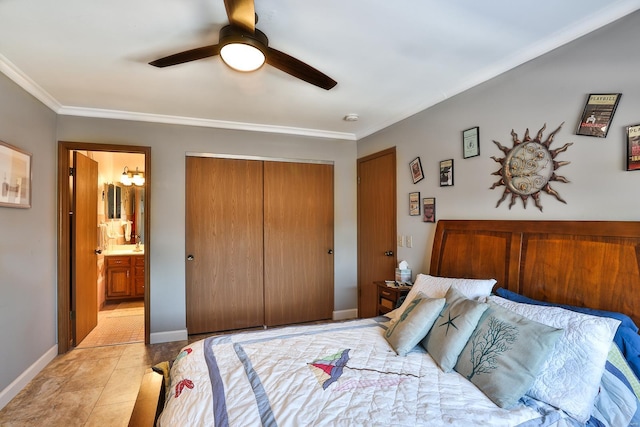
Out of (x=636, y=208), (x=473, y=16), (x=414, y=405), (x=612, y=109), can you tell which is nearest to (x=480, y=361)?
(x=414, y=405)

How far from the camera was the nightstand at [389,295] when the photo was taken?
9.29ft

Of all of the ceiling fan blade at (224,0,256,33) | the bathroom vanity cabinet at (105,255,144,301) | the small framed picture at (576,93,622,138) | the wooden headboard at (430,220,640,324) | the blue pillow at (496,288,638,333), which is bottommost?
the bathroom vanity cabinet at (105,255,144,301)

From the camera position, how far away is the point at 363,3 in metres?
1.66

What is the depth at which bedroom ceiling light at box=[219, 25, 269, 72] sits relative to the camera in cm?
164

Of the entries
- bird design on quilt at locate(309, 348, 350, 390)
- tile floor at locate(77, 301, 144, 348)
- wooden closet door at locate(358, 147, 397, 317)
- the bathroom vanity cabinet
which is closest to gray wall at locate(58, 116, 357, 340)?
tile floor at locate(77, 301, 144, 348)

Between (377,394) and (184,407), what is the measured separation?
0.75 metres

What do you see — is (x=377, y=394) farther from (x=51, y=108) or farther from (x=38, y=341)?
(x=51, y=108)

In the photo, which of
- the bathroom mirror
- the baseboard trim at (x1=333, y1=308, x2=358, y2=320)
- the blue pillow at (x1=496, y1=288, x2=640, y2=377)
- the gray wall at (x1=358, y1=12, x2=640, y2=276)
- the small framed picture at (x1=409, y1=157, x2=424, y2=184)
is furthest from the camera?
the bathroom mirror

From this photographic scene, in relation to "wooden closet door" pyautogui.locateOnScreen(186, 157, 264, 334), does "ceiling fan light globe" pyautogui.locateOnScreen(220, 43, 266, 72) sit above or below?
above

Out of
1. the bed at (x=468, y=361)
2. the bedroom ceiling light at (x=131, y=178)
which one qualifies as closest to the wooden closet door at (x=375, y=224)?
the bed at (x=468, y=361)

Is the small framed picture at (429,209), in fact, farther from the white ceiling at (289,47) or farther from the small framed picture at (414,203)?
the white ceiling at (289,47)

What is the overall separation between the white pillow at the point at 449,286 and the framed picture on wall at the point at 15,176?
286 centimetres

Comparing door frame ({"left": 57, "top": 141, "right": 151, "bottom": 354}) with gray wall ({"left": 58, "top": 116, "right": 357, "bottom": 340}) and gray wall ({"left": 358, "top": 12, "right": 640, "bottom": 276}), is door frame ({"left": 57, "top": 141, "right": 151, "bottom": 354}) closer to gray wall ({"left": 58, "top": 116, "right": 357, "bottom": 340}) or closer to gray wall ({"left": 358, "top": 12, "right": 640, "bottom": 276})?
gray wall ({"left": 58, "top": 116, "right": 357, "bottom": 340})

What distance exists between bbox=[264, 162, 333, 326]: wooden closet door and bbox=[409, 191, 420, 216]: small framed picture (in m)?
1.24
